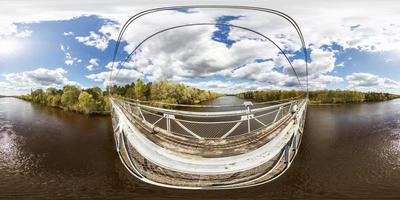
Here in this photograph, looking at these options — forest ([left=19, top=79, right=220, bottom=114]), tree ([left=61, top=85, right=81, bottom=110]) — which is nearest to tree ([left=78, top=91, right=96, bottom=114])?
forest ([left=19, top=79, right=220, bottom=114])

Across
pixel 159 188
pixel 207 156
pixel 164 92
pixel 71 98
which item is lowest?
pixel 159 188

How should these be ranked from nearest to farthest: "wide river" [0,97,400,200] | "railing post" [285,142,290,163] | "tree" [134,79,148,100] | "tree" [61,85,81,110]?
"railing post" [285,142,290,163]
"wide river" [0,97,400,200]
"tree" [134,79,148,100]
"tree" [61,85,81,110]

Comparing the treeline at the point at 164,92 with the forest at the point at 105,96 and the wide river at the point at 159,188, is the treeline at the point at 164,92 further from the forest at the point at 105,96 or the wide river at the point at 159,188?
the wide river at the point at 159,188

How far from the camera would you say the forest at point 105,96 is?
8461 mm

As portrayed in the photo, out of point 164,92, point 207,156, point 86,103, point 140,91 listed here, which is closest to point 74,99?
point 86,103

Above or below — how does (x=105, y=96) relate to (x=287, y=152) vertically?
above

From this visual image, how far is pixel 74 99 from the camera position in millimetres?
16766

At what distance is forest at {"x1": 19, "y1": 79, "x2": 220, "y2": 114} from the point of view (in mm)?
8461

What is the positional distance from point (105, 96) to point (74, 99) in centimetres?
1291

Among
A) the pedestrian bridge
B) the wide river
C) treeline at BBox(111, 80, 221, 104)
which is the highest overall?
treeline at BBox(111, 80, 221, 104)

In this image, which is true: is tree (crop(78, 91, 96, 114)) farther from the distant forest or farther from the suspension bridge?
the suspension bridge

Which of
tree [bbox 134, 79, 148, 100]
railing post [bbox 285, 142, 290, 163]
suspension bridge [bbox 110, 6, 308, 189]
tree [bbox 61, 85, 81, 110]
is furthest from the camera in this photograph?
tree [bbox 61, 85, 81, 110]

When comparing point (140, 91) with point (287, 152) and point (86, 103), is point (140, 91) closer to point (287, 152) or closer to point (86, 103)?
point (86, 103)

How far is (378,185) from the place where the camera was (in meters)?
5.68
